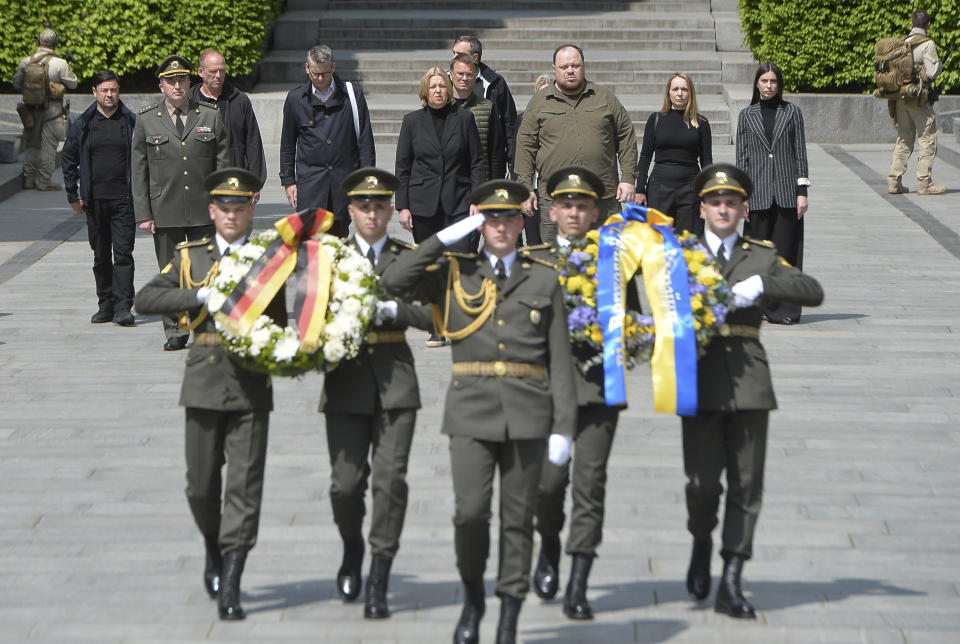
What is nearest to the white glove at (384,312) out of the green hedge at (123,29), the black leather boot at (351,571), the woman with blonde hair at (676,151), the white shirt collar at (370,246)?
the white shirt collar at (370,246)

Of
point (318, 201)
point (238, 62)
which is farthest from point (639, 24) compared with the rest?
point (318, 201)

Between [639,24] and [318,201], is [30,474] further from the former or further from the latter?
[639,24]

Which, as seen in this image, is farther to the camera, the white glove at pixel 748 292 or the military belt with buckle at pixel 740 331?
the military belt with buckle at pixel 740 331

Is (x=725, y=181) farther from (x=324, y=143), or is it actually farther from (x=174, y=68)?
(x=174, y=68)

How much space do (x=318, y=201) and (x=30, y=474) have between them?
3.30 meters

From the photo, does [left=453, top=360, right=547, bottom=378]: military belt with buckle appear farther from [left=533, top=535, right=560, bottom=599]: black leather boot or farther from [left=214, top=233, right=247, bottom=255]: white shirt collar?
A: [left=214, top=233, right=247, bottom=255]: white shirt collar

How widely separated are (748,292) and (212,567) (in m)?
2.46

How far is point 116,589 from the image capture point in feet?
20.0

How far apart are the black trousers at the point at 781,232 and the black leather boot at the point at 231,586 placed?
637cm

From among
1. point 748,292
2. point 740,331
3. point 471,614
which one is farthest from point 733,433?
point 471,614

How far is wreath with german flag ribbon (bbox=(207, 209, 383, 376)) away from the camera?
5.72m

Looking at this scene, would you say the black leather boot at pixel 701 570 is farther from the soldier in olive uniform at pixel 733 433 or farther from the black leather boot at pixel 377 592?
the black leather boot at pixel 377 592

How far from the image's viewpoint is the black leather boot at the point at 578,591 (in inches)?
227

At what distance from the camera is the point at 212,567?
6.04 m
